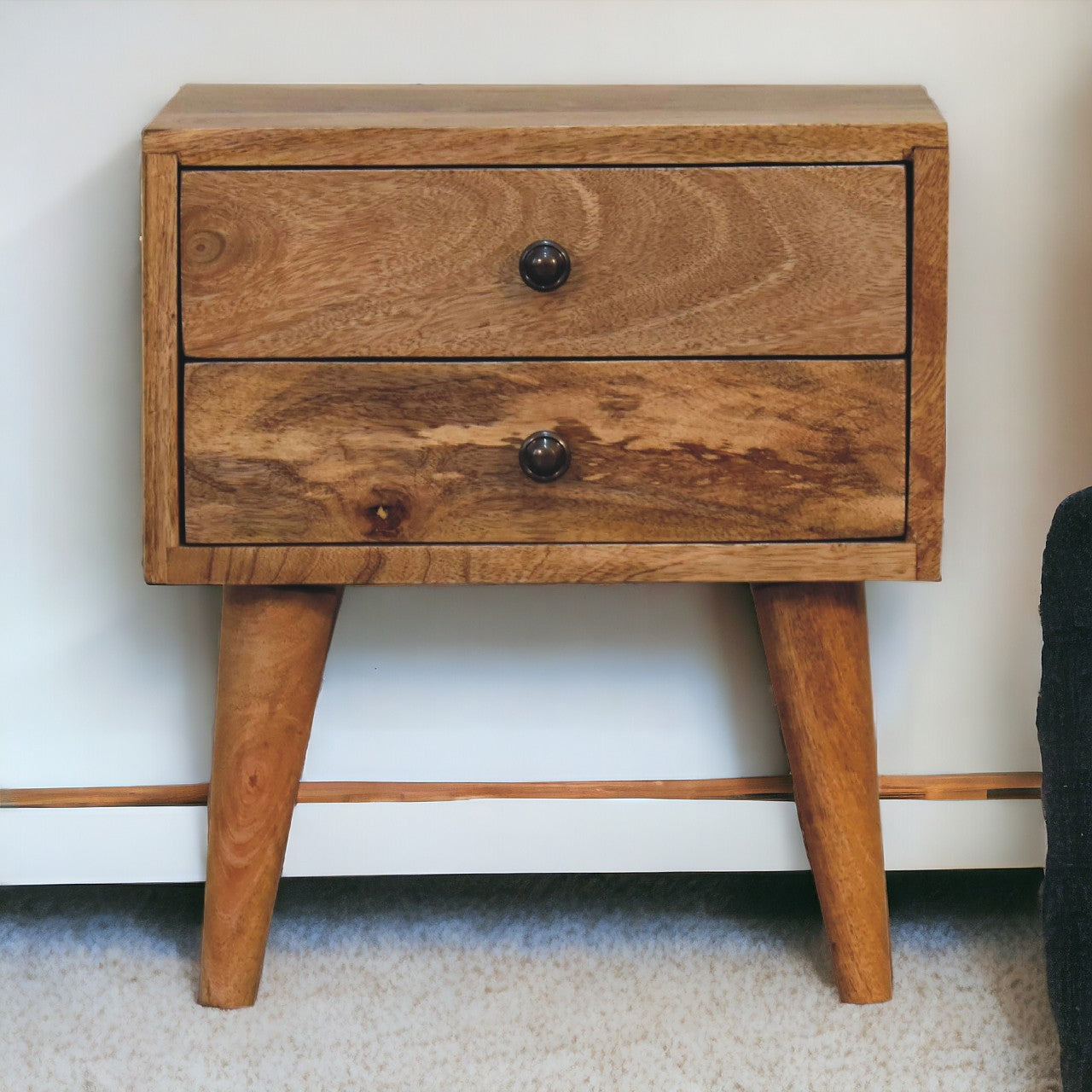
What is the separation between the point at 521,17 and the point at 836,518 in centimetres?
43

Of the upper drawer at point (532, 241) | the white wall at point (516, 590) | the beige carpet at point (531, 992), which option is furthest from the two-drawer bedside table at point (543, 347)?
the beige carpet at point (531, 992)

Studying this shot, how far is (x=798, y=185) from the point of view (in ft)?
2.11

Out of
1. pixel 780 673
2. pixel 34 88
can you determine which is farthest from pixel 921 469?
pixel 34 88

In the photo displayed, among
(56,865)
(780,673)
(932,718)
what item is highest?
(780,673)

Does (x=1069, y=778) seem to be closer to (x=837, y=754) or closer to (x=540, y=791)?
(x=837, y=754)

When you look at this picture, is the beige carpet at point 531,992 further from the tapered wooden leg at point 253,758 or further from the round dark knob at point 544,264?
the round dark knob at point 544,264

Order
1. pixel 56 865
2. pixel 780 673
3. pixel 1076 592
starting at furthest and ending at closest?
A: pixel 56 865 < pixel 780 673 < pixel 1076 592

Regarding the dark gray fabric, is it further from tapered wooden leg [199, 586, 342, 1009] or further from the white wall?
tapered wooden leg [199, 586, 342, 1009]

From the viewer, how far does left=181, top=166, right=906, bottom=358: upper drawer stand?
644 mm

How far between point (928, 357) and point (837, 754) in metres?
0.26

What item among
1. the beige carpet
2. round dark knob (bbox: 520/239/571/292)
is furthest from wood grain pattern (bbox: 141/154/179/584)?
the beige carpet

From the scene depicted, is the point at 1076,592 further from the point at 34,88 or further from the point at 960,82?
the point at 34,88

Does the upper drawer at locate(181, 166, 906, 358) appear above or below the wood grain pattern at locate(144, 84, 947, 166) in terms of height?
below

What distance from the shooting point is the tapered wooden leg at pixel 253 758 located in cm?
72
